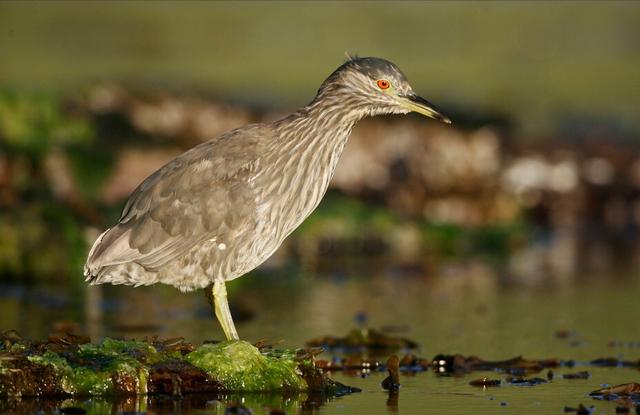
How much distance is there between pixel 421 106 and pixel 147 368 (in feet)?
9.17

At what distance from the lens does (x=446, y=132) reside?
2019 centimetres

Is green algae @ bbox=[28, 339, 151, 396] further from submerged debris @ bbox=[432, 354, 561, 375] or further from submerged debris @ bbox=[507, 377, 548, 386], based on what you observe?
submerged debris @ bbox=[507, 377, 548, 386]

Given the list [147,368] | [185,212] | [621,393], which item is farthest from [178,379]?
[621,393]

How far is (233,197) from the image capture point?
9945 millimetres

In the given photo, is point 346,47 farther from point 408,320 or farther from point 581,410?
point 581,410

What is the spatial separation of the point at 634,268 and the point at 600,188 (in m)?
4.41

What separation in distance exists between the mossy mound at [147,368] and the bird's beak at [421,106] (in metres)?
2.03

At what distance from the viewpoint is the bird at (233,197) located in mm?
9938

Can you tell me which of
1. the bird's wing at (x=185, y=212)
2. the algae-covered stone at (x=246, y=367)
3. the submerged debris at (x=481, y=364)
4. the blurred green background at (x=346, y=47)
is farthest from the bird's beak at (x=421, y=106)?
the blurred green background at (x=346, y=47)

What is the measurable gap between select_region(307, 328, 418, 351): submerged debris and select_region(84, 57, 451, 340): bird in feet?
4.57

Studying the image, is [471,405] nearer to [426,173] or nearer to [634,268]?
[634,268]

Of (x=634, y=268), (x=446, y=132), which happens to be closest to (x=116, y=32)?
(x=446, y=132)

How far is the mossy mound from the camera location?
8.79 metres

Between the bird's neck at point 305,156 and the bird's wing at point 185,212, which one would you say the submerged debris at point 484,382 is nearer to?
the bird's neck at point 305,156
